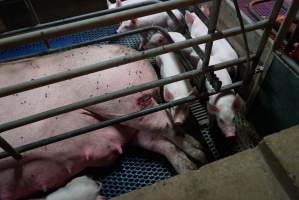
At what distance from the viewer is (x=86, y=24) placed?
1.13 m

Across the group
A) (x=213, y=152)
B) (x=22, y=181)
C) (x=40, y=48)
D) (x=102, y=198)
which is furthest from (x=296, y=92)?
(x=40, y=48)

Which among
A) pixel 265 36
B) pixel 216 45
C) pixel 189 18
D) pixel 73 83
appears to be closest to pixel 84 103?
pixel 73 83

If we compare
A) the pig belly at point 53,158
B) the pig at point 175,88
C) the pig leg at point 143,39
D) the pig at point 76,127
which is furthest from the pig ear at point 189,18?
the pig belly at point 53,158

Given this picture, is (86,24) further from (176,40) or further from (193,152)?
(176,40)

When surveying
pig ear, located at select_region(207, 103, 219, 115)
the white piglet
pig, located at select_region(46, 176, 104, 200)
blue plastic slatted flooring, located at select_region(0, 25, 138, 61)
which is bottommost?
pig, located at select_region(46, 176, 104, 200)

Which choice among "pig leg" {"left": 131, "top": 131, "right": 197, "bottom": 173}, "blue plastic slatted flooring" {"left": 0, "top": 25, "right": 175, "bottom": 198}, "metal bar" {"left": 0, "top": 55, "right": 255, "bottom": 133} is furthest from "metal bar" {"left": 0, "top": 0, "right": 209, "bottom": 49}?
"blue plastic slatted flooring" {"left": 0, "top": 25, "right": 175, "bottom": 198}

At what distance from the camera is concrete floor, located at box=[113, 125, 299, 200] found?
43.1 inches

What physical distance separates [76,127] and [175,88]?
2.51 ft

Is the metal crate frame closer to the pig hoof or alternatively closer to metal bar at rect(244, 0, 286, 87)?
metal bar at rect(244, 0, 286, 87)

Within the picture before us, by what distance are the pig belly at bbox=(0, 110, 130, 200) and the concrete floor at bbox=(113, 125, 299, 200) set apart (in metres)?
0.77

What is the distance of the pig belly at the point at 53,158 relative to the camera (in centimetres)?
172

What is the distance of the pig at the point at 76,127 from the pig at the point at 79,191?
8cm

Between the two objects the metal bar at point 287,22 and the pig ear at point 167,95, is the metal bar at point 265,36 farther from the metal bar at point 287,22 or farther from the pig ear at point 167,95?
the pig ear at point 167,95

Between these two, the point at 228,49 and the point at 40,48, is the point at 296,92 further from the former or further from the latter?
the point at 40,48
